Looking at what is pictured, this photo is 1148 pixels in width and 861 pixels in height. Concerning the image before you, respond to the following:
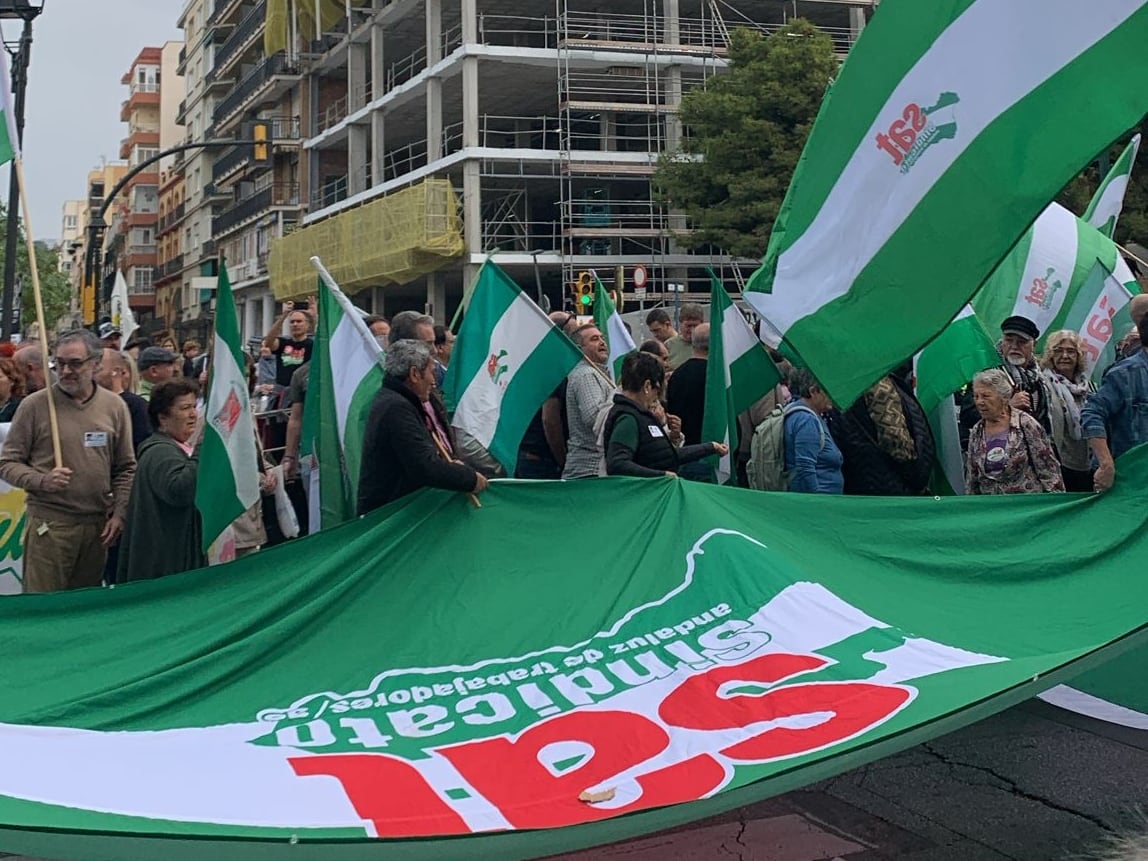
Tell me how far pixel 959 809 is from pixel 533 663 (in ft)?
6.69

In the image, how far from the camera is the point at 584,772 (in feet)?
11.8

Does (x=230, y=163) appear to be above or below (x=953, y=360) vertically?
above

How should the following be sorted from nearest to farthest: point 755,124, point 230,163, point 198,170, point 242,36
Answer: point 755,124
point 242,36
point 230,163
point 198,170

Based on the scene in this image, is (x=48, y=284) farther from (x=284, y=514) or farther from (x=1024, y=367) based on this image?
(x=1024, y=367)

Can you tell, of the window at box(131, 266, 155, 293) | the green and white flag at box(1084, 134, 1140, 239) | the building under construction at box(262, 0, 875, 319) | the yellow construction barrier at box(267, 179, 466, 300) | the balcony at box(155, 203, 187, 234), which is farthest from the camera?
the window at box(131, 266, 155, 293)

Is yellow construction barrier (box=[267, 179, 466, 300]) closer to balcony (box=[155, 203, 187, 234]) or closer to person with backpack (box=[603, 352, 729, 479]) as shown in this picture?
person with backpack (box=[603, 352, 729, 479])

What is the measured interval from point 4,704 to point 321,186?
157 feet

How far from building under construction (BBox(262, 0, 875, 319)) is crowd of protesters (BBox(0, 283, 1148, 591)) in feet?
85.7

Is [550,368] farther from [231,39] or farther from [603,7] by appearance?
[231,39]

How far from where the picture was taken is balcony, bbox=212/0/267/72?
5684 cm

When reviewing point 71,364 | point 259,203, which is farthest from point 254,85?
point 71,364

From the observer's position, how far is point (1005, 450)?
6.61 meters

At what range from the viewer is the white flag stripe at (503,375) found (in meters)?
6.64

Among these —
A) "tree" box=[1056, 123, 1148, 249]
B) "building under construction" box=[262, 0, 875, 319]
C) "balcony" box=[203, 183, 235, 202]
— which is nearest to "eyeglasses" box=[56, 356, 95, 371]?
"tree" box=[1056, 123, 1148, 249]
